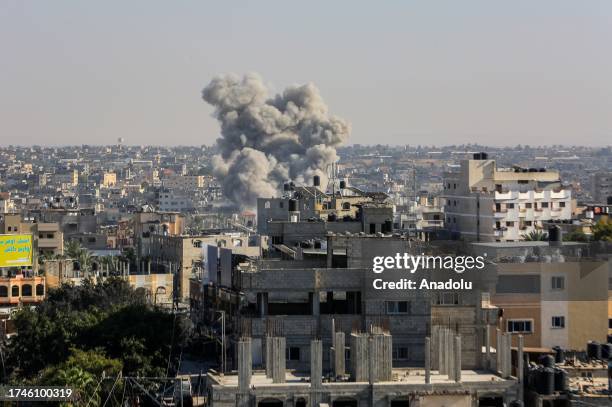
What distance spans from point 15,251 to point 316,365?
4629 cm

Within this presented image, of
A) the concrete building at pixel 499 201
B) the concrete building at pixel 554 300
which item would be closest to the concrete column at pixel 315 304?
the concrete building at pixel 554 300

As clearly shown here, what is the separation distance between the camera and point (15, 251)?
84188 millimetres

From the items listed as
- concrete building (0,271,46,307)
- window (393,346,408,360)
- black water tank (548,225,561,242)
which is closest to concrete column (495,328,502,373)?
window (393,346,408,360)

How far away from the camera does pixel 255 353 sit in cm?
4341

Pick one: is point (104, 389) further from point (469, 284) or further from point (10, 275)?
point (10, 275)

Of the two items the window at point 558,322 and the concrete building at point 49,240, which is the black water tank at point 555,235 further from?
the concrete building at point 49,240

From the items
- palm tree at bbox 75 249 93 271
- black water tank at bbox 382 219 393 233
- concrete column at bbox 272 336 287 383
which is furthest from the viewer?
palm tree at bbox 75 249 93 271

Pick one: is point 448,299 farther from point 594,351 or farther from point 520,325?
point 520,325

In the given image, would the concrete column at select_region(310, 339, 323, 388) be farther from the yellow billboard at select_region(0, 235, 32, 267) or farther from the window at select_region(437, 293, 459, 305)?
the yellow billboard at select_region(0, 235, 32, 267)

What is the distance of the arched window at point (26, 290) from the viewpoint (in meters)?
82.4

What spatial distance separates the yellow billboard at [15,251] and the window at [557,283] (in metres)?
36.7

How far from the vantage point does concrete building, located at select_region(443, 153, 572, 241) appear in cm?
10500

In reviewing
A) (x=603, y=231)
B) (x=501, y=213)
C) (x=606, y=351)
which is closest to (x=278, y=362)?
(x=606, y=351)

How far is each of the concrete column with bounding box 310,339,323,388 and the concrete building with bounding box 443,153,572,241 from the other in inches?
2472
